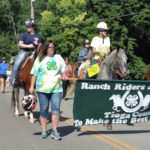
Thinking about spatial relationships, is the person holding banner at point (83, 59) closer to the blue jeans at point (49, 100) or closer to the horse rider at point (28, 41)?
the horse rider at point (28, 41)

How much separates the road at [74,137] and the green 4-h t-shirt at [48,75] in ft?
3.37

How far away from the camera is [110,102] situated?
11.9 meters

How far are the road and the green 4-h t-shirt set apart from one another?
103 cm

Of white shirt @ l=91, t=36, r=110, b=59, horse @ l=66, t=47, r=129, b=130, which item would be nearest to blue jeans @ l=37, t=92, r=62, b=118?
horse @ l=66, t=47, r=129, b=130

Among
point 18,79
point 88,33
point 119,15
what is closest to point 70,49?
point 88,33

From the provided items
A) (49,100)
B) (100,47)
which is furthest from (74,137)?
(100,47)

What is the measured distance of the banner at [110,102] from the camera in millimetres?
11641

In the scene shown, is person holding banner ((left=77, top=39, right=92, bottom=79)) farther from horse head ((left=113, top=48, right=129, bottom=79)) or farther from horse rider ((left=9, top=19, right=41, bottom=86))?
horse head ((left=113, top=48, right=129, bottom=79))

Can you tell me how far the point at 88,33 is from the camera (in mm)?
69438

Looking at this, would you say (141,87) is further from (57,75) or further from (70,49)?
(70,49)

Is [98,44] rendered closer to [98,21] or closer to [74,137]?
→ [74,137]

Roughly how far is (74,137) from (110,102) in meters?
1.02

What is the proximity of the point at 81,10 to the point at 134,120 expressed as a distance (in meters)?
58.8

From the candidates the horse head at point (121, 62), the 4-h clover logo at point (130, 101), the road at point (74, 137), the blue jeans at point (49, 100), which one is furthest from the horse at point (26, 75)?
the 4-h clover logo at point (130, 101)
